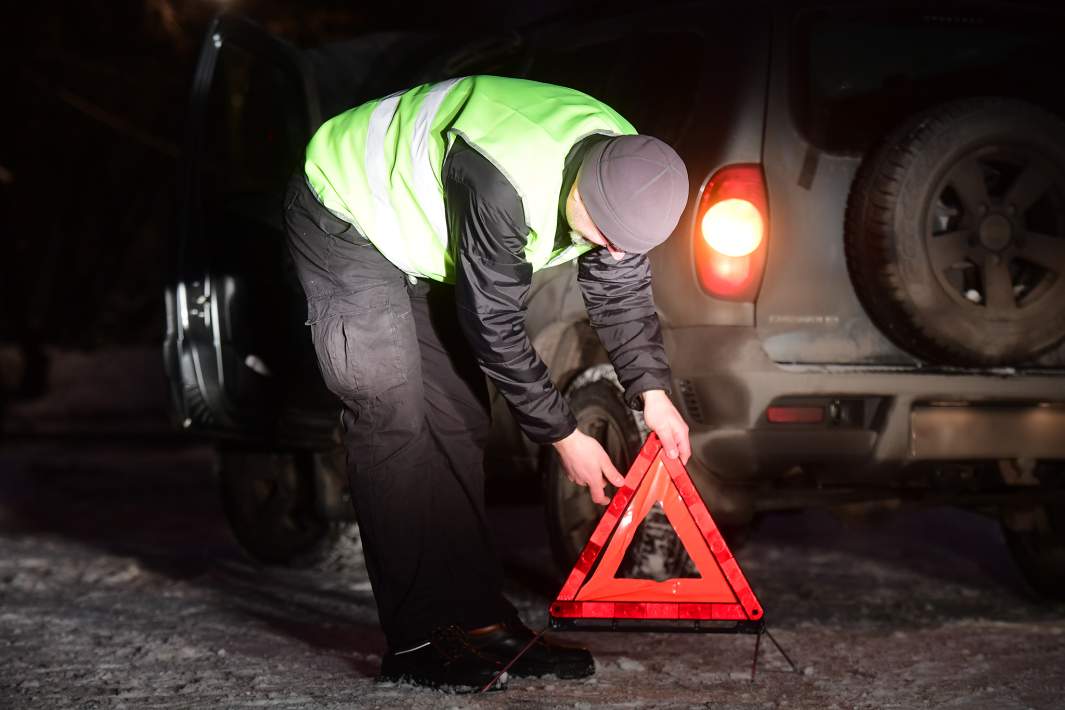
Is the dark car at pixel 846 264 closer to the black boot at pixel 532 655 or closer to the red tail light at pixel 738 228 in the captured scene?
the red tail light at pixel 738 228

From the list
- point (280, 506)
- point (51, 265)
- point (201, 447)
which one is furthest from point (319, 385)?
point (51, 265)

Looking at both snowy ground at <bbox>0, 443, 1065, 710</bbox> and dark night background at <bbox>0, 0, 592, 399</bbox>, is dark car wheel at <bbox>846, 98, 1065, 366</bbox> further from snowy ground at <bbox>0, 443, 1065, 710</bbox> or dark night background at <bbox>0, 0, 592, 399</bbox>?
dark night background at <bbox>0, 0, 592, 399</bbox>

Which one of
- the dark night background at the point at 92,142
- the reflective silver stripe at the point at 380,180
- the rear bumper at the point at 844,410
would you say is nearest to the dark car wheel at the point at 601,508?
the rear bumper at the point at 844,410

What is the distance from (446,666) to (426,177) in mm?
1256

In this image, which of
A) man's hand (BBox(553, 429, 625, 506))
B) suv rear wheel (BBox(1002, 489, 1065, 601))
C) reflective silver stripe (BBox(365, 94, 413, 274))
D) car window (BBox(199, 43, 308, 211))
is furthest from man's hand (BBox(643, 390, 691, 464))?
car window (BBox(199, 43, 308, 211))

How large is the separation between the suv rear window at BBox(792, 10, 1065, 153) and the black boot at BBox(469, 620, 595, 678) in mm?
1691

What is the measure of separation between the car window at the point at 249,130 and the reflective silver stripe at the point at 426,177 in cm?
217

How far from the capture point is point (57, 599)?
5.19 m

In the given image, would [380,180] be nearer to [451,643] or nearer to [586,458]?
[586,458]

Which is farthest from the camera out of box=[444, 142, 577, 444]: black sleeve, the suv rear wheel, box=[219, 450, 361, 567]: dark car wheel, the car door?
box=[219, 450, 361, 567]: dark car wheel

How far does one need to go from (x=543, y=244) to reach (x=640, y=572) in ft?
5.13

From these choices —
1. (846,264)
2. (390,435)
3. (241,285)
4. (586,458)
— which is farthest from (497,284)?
(241,285)

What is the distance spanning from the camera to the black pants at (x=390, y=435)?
383 centimetres

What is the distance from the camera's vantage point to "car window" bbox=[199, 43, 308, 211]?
574cm
